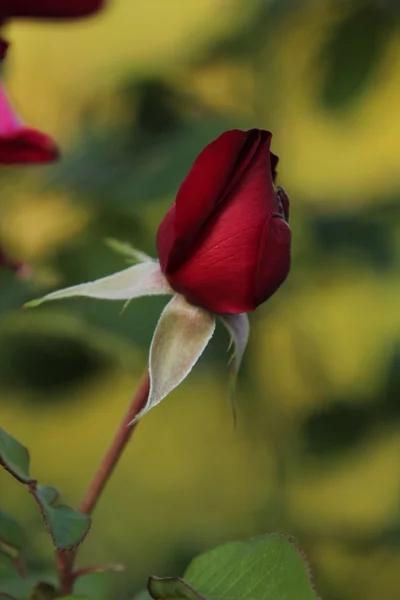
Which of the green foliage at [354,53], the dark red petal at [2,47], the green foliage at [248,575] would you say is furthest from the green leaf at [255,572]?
the green foliage at [354,53]

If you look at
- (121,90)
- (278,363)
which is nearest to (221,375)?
(278,363)

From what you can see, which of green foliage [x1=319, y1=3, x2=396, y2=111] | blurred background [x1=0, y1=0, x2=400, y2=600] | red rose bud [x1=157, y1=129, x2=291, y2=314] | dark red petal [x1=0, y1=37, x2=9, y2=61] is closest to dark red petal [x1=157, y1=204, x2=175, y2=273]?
red rose bud [x1=157, y1=129, x2=291, y2=314]

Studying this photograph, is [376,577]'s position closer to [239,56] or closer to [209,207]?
[239,56]

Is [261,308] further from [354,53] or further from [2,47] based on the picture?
[2,47]

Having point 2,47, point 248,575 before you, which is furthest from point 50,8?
point 248,575

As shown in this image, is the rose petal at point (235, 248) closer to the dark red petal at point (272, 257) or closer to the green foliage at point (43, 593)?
the dark red petal at point (272, 257)

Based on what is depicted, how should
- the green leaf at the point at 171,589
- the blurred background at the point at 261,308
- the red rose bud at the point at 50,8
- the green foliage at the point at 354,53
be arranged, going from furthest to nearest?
the green foliage at the point at 354,53 < the blurred background at the point at 261,308 < the red rose bud at the point at 50,8 < the green leaf at the point at 171,589

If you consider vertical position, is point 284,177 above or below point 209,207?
below
